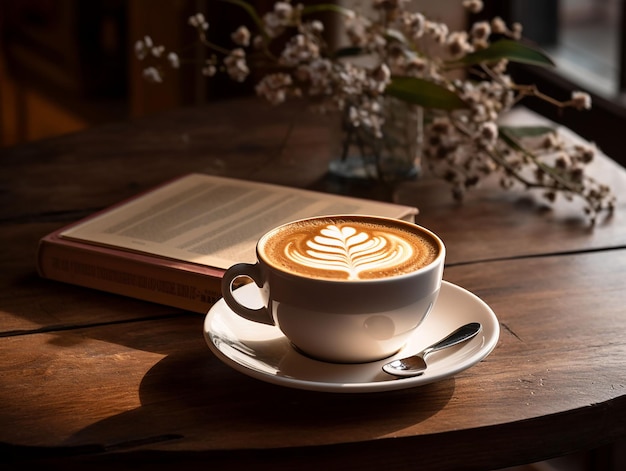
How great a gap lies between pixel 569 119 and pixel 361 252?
1.39 meters

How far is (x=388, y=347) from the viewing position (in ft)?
2.38

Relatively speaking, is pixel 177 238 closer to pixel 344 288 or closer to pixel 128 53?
pixel 344 288

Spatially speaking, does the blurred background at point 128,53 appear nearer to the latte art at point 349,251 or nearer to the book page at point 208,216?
the book page at point 208,216

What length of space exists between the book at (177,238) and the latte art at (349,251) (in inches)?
5.2

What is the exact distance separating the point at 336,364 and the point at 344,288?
79mm

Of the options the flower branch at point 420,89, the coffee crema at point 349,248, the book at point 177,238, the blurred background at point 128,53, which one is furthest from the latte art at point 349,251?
the blurred background at point 128,53

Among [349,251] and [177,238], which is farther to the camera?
[177,238]

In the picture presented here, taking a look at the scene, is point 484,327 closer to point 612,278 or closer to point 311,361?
point 311,361

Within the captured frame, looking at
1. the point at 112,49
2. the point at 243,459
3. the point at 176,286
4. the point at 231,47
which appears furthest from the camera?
the point at 112,49

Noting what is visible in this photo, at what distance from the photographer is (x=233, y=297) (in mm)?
756

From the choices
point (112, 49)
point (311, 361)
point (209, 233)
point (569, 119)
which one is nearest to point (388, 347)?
point (311, 361)

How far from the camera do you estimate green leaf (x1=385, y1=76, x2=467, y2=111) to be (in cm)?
116

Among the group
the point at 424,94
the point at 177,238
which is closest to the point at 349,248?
the point at 177,238

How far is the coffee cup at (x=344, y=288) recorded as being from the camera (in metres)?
0.69
